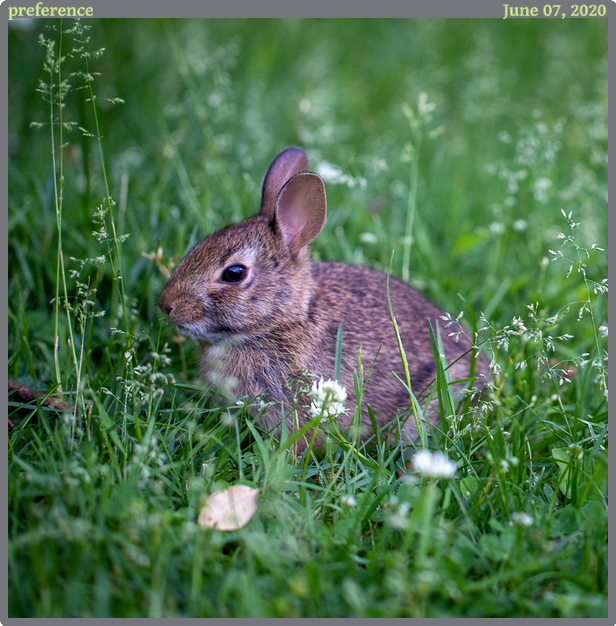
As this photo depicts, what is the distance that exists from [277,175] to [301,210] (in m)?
0.53

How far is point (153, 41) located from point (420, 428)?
298 inches

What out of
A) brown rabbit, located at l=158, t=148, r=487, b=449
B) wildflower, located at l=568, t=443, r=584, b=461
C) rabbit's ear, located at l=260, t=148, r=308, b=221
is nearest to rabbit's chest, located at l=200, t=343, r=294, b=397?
brown rabbit, located at l=158, t=148, r=487, b=449

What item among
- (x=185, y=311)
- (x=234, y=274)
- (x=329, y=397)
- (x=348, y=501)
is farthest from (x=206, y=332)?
(x=348, y=501)

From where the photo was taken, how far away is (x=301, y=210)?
4219 millimetres

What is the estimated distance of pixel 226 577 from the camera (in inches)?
95.2

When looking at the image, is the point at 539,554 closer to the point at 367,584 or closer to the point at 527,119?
the point at 367,584

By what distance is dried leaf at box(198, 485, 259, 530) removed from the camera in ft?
8.81

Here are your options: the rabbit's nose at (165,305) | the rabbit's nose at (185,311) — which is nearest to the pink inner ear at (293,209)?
the rabbit's nose at (185,311)

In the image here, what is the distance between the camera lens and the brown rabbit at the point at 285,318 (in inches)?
154

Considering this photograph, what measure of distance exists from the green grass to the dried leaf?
56 millimetres

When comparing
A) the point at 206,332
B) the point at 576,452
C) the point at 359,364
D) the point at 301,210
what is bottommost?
the point at 576,452

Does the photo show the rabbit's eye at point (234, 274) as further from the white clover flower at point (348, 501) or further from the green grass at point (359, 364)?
the white clover flower at point (348, 501)

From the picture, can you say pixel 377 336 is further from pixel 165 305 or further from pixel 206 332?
pixel 165 305

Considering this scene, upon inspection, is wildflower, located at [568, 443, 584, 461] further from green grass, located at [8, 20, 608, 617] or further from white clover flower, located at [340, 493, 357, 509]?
white clover flower, located at [340, 493, 357, 509]
